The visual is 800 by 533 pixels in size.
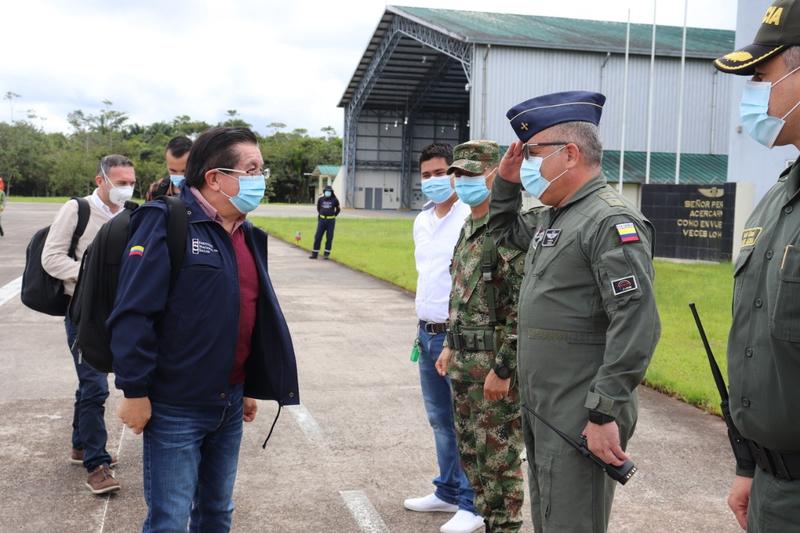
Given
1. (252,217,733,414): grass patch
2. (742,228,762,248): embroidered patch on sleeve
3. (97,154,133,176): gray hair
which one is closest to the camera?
(742,228,762,248): embroidered patch on sleeve

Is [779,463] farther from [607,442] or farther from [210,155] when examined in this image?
[210,155]

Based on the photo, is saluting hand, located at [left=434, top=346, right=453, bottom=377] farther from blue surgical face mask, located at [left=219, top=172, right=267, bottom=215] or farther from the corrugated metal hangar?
the corrugated metal hangar

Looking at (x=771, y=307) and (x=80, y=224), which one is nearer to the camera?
(x=771, y=307)

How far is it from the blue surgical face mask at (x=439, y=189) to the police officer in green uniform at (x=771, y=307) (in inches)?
87.7

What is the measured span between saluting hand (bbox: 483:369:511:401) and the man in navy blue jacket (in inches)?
34.0

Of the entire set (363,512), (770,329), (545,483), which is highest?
(770,329)

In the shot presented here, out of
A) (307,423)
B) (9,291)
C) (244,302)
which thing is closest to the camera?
(244,302)

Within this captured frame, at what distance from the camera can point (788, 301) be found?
207cm

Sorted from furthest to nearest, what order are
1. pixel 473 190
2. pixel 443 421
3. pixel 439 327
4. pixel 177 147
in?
pixel 177 147, pixel 443 421, pixel 439 327, pixel 473 190

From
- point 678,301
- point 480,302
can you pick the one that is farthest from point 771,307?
point 678,301

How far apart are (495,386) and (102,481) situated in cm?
251

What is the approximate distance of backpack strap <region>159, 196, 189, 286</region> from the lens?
2.97 m

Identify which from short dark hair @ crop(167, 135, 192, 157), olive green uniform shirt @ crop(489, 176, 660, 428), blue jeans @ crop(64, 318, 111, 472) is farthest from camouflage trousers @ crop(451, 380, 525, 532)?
short dark hair @ crop(167, 135, 192, 157)

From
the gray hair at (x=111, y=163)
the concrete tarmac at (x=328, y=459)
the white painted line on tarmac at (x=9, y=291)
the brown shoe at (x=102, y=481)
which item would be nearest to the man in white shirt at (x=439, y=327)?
the concrete tarmac at (x=328, y=459)
